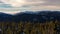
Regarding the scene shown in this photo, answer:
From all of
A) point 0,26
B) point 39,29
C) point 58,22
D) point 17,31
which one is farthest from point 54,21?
point 0,26

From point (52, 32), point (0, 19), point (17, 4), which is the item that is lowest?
point (52, 32)

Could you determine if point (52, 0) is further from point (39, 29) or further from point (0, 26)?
point (0, 26)

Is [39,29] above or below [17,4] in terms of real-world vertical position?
below

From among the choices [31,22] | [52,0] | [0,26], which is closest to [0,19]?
[0,26]

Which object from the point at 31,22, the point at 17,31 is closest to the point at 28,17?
the point at 31,22

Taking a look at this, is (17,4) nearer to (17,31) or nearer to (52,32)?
(17,31)

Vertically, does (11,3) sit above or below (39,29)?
above
